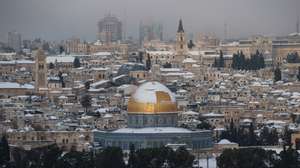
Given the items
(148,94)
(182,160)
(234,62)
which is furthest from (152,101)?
(234,62)

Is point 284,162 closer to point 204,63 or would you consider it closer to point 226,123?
point 226,123

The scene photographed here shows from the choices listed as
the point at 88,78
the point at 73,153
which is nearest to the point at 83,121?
the point at 73,153

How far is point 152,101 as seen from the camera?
49062mm

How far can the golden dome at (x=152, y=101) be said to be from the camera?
48.9 meters

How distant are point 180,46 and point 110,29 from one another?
3201 cm

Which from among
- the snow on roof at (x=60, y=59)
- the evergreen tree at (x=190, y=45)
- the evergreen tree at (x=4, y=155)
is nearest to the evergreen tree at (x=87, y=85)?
the snow on roof at (x=60, y=59)

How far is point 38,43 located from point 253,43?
14660mm

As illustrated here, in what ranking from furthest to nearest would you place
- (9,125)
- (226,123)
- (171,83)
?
1. (171,83)
2. (226,123)
3. (9,125)

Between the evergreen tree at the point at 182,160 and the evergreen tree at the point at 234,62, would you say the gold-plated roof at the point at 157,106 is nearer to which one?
the evergreen tree at the point at 182,160

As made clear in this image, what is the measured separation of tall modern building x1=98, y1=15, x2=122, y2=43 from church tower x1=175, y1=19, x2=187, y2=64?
27.4m

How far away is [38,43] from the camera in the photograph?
11338cm

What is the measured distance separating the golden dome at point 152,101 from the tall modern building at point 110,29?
72.7 meters

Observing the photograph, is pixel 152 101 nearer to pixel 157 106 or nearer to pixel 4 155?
pixel 157 106

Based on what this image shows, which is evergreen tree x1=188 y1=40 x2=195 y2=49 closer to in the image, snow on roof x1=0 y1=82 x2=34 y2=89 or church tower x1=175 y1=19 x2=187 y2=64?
church tower x1=175 y1=19 x2=187 y2=64
